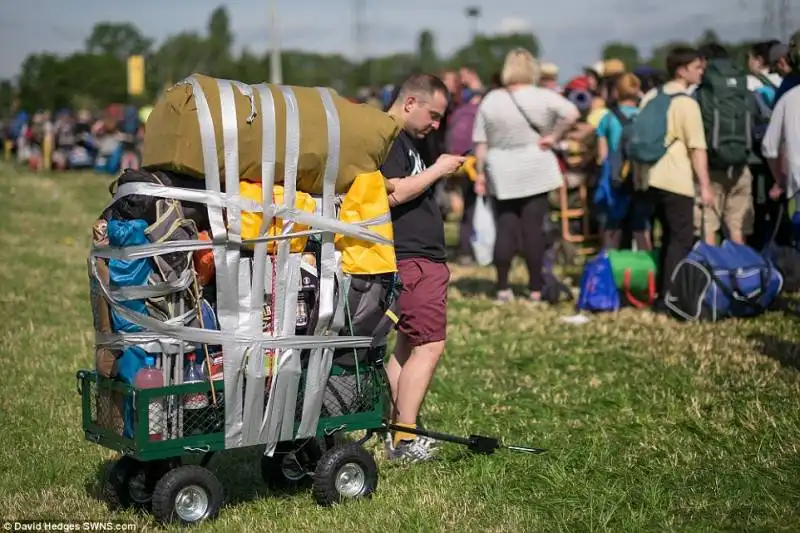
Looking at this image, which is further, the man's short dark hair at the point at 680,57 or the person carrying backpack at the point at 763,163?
the person carrying backpack at the point at 763,163

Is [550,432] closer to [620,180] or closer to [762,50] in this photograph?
[620,180]

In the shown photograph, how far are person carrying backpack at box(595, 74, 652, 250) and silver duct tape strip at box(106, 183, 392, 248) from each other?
6.84 meters

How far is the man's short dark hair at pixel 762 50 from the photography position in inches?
451

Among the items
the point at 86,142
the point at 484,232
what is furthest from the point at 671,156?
the point at 86,142

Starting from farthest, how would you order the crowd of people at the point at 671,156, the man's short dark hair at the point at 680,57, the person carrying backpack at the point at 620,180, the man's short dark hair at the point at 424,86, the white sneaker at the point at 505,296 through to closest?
the person carrying backpack at the point at 620,180, the white sneaker at the point at 505,296, the man's short dark hair at the point at 680,57, the crowd of people at the point at 671,156, the man's short dark hair at the point at 424,86

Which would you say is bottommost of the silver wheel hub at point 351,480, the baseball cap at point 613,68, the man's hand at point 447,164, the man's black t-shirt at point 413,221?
the silver wheel hub at point 351,480

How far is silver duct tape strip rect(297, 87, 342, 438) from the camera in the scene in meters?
5.23

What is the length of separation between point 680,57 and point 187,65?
301 ft

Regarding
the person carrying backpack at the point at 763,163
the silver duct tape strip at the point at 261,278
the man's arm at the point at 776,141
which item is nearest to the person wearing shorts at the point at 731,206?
the person carrying backpack at the point at 763,163

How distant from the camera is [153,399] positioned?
486 cm

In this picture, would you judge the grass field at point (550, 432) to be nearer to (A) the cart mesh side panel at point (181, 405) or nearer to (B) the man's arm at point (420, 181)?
(A) the cart mesh side panel at point (181, 405)

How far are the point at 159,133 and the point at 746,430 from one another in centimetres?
369

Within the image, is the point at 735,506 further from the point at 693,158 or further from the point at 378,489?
the point at 693,158

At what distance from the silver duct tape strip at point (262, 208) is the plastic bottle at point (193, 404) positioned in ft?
1.80
